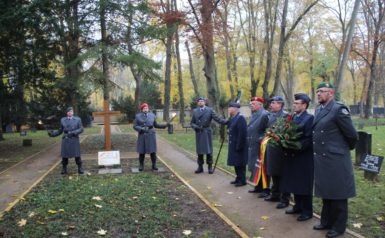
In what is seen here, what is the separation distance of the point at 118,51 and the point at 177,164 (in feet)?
Result: 20.6

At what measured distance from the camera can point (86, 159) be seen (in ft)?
47.2

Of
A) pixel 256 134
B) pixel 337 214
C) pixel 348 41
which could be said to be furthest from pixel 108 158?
pixel 348 41

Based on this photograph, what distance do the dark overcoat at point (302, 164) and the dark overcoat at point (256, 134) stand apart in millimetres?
1649

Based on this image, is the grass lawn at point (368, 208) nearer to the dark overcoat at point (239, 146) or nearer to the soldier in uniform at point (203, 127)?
the dark overcoat at point (239, 146)

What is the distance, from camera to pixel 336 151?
18.4ft

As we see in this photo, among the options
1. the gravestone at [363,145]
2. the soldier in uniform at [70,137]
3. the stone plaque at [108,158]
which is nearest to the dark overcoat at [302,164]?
the gravestone at [363,145]

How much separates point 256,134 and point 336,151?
111 inches

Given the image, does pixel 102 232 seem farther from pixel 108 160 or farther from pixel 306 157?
pixel 108 160

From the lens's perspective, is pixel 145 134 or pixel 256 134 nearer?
pixel 256 134

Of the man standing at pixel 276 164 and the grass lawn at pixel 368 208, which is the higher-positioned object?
the man standing at pixel 276 164

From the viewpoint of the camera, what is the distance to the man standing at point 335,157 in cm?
557

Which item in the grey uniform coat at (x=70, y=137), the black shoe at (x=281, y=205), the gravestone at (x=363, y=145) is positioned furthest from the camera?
the grey uniform coat at (x=70, y=137)

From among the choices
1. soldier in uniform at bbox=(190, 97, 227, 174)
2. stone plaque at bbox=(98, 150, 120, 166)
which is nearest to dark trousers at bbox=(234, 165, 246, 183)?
soldier in uniform at bbox=(190, 97, 227, 174)

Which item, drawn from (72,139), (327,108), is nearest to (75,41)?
(72,139)
